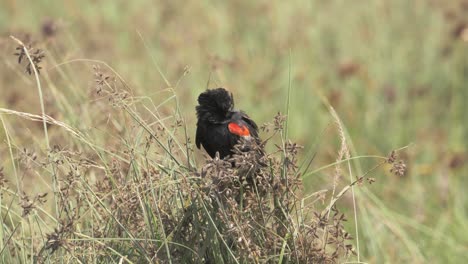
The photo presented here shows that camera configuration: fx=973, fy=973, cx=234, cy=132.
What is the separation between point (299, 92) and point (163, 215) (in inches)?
167

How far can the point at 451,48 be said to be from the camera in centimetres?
722

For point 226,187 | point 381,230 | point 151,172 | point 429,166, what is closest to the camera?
point 226,187

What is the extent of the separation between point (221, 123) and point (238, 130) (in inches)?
2.8

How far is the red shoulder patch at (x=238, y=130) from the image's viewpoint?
3105mm

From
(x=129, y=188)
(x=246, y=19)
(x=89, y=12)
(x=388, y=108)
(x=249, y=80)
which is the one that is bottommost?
(x=129, y=188)

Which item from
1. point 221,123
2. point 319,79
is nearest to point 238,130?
point 221,123

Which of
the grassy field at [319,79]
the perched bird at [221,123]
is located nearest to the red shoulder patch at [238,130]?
the perched bird at [221,123]

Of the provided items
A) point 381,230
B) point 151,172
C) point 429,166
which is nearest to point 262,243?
point 151,172

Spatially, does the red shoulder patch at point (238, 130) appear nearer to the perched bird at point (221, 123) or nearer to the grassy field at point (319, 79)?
the perched bird at point (221, 123)

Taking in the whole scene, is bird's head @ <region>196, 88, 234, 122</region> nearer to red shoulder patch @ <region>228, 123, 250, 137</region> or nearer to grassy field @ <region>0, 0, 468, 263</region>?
red shoulder patch @ <region>228, 123, 250, 137</region>

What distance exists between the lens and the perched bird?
312 cm

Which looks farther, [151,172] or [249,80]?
[249,80]

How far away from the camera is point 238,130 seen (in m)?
3.12

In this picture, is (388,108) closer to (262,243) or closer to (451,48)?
(451,48)
